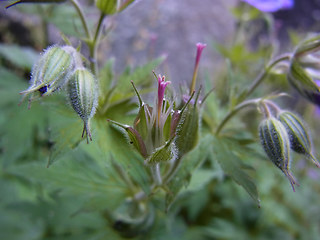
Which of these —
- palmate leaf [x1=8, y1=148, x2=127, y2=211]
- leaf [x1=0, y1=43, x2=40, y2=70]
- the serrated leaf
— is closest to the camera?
the serrated leaf

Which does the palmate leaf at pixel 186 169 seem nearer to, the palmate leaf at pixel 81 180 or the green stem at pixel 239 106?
the green stem at pixel 239 106

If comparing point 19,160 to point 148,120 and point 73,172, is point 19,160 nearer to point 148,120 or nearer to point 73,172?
point 73,172

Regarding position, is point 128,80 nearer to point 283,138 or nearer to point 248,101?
point 248,101

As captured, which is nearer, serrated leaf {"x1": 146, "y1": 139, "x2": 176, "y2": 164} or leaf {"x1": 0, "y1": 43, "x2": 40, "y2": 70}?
serrated leaf {"x1": 146, "y1": 139, "x2": 176, "y2": 164}

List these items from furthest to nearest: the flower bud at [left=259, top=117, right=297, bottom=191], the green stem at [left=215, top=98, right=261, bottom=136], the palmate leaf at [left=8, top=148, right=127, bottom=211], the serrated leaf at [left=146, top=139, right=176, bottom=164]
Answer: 1. the palmate leaf at [left=8, top=148, right=127, bottom=211]
2. the green stem at [left=215, top=98, right=261, bottom=136]
3. the flower bud at [left=259, top=117, right=297, bottom=191]
4. the serrated leaf at [left=146, top=139, right=176, bottom=164]

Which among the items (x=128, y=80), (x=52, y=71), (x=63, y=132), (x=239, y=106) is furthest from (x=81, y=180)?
(x=239, y=106)

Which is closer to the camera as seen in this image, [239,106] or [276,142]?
[276,142]

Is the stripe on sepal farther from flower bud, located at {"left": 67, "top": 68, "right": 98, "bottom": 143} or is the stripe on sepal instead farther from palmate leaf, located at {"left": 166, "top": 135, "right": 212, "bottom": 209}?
palmate leaf, located at {"left": 166, "top": 135, "right": 212, "bottom": 209}

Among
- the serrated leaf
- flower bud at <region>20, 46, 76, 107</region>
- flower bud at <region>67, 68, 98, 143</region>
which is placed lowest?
the serrated leaf

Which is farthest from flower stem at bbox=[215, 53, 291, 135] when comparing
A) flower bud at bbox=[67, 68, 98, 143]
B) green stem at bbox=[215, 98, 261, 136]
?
flower bud at bbox=[67, 68, 98, 143]
